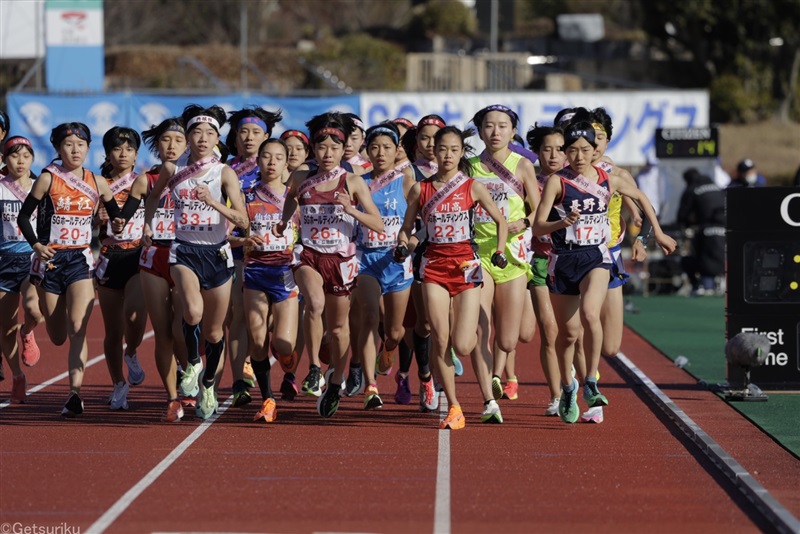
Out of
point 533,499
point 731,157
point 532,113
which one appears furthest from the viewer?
point 731,157

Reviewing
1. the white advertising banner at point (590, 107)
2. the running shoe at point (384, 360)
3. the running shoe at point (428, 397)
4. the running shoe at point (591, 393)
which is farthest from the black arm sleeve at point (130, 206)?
the white advertising banner at point (590, 107)

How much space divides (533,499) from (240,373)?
160 inches

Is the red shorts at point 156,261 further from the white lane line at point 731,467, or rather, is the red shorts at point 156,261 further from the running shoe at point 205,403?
the white lane line at point 731,467

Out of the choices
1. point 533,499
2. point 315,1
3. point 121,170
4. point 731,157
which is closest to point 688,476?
point 533,499

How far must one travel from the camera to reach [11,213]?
12.8 m

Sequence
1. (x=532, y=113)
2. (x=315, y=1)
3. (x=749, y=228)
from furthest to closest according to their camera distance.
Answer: (x=315, y=1) → (x=532, y=113) → (x=749, y=228)

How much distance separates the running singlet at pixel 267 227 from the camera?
38.3 ft

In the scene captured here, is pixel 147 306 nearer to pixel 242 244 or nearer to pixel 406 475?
pixel 242 244

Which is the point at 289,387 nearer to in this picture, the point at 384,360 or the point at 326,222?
the point at 384,360

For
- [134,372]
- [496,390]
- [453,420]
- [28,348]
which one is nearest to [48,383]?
[28,348]

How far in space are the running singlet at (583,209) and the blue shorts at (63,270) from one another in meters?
3.58

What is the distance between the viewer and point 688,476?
9.47 meters

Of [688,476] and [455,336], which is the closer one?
[688,476]

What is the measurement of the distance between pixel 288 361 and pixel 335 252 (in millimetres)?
1255
